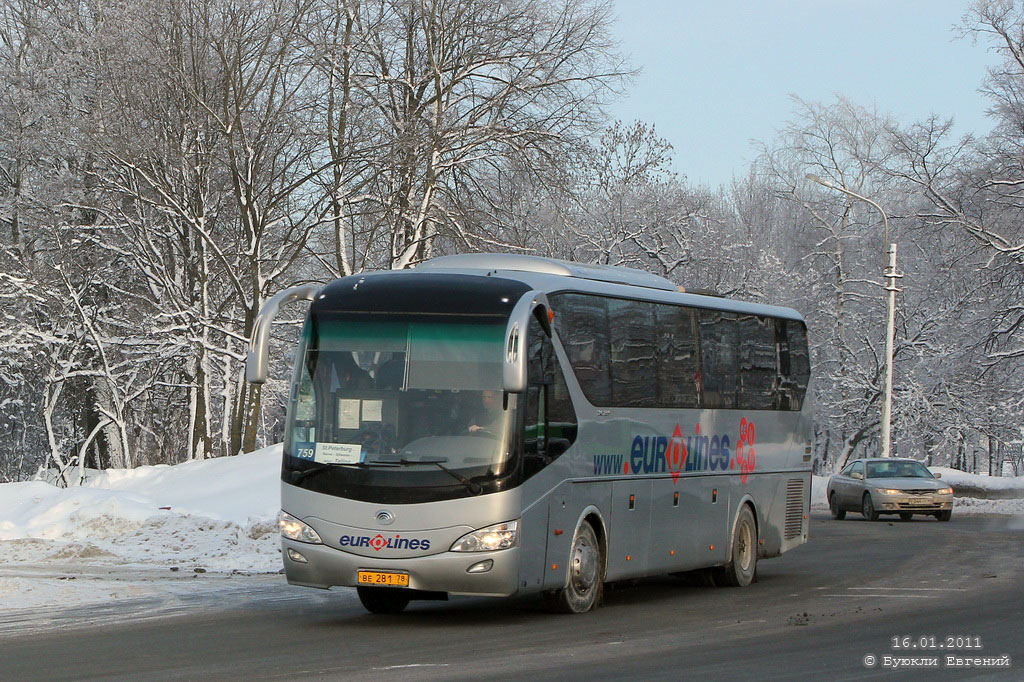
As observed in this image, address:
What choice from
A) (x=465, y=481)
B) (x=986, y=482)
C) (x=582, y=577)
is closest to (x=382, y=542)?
(x=465, y=481)

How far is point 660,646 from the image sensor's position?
11.0 metres

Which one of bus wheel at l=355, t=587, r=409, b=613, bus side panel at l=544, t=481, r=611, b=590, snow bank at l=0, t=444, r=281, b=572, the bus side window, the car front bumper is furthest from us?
the car front bumper

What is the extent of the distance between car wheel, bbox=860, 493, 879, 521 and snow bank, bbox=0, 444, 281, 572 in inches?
608

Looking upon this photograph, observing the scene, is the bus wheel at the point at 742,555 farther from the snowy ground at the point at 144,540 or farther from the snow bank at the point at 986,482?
the snow bank at the point at 986,482

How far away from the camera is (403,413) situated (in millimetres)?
12133

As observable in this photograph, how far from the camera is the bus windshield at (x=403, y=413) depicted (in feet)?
39.2

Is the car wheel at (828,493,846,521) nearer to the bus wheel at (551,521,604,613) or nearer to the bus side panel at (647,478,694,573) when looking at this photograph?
the bus side panel at (647,478,694,573)

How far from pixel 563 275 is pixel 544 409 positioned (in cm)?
183

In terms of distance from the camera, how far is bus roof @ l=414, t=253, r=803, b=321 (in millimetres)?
13453

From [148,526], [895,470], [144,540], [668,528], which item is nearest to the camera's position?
[668,528]

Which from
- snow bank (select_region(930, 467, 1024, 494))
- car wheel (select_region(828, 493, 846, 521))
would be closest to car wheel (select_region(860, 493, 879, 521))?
car wheel (select_region(828, 493, 846, 521))

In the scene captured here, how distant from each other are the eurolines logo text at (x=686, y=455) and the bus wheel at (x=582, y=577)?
2.11 feet

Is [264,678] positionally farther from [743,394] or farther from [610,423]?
[743,394]

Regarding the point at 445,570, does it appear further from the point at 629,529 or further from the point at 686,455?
the point at 686,455
